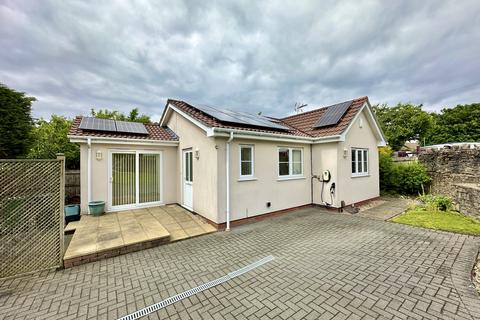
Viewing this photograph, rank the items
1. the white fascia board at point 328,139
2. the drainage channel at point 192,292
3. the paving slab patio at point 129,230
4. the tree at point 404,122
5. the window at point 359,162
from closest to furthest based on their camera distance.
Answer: the drainage channel at point 192,292 → the paving slab patio at point 129,230 → the white fascia board at point 328,139 → the window at point 359,162 → the tree at point 404,122

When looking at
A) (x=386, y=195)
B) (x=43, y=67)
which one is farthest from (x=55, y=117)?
(x=386, y=195)

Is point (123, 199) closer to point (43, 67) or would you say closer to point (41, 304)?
point (41, 304)

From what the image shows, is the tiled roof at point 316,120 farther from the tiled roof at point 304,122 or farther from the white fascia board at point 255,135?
the white fascia board at point 255,135

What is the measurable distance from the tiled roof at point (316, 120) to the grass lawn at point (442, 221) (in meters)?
4.44

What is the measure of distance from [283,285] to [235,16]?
9741mm

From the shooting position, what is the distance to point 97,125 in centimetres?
870

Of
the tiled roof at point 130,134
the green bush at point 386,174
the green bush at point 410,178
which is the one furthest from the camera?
the green bush at point 386,174

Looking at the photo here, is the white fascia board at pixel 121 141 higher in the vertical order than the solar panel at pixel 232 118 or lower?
lower

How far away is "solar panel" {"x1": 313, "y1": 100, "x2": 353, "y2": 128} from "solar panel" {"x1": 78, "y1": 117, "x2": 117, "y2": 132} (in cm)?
1016

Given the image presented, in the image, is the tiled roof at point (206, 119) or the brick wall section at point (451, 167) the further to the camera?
the brick wall section at point (451, 167)

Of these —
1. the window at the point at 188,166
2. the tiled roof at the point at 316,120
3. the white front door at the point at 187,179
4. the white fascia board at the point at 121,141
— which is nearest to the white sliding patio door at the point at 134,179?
the white fascia board at the point at 121,141

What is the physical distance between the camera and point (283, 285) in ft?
11.7

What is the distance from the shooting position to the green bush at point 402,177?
39.4 feet

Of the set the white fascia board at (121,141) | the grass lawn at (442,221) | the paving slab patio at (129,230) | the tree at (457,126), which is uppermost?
the tree at (457,126)
